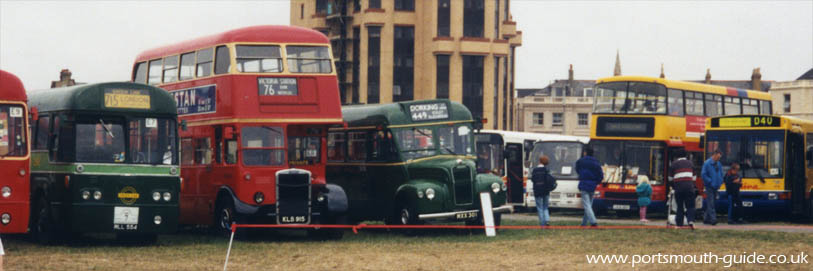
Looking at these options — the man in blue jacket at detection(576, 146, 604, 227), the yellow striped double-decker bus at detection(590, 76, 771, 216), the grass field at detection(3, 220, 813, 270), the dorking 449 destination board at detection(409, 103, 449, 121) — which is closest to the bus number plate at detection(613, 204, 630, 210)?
the yellow striped double-decker bus at detection(590, 76, 771, 216)

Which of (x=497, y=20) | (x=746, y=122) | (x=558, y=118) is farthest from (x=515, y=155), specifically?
(x=558, y=118)

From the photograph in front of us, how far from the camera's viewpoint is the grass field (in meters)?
18.1

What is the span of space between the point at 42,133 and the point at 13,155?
227 cm

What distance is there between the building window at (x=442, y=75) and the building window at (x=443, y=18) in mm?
1781

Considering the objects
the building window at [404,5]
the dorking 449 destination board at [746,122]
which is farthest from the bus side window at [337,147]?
the building window at [404,5]

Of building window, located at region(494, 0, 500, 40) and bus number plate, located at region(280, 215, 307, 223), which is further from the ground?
building window, located at region(494, 0, 500, 40)

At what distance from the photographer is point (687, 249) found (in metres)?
20.6

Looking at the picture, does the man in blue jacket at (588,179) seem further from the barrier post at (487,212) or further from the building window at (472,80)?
the building window at (472,80)

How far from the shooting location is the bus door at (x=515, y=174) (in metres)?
40.4

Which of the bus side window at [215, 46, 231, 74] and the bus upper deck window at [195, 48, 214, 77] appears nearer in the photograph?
the bus side window at [215, 46, 231, 74]

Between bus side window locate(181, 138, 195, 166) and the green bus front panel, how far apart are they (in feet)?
10.1

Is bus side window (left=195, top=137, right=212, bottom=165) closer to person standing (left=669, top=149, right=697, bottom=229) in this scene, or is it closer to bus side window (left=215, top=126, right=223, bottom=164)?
bus side window (left=215, top=126, right=223, bottom=164)

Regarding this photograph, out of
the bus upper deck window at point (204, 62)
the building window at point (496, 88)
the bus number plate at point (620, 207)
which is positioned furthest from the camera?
the building window at point (496, 88)

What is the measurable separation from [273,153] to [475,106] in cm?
7261
